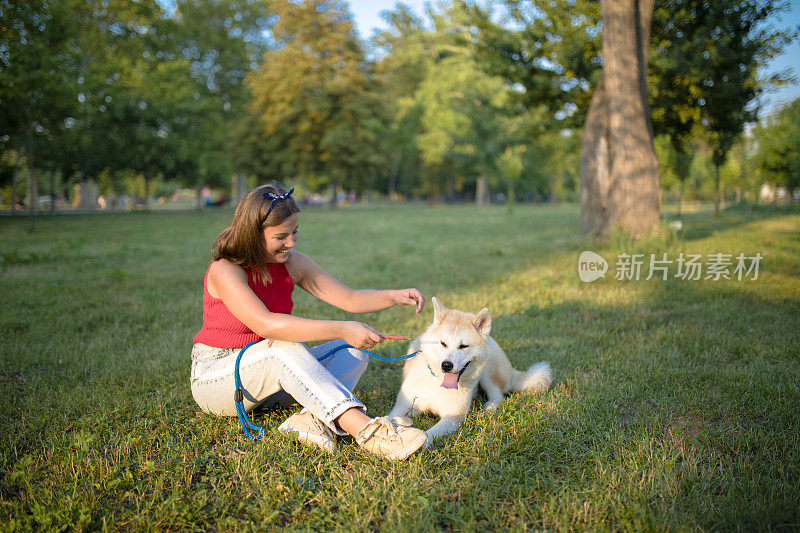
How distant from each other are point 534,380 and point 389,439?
1.53 metres

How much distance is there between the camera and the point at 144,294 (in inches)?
288

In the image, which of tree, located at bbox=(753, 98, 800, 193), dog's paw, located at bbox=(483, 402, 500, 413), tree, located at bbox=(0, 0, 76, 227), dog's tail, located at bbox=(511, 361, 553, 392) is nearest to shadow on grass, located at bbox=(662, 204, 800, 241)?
tree, located at bbox=(753, 98, 800, 193)

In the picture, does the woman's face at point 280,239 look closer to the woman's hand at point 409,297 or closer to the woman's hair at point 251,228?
the woman's hair at point 251,228

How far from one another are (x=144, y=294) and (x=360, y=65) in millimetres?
33564

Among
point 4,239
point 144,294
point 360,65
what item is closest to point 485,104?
point 360,65

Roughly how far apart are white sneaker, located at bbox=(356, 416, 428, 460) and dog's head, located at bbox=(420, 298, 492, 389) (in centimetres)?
45

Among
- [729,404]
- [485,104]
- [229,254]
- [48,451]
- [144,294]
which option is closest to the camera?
[48,451]

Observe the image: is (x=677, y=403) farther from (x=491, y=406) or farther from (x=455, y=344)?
(x=455, y=344)

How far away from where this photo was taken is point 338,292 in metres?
3.80

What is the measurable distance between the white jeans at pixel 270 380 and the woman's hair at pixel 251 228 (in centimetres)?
62

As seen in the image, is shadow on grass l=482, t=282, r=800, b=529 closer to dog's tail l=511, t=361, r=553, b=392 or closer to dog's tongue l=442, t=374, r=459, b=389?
dog's tail l=511, t=361, r=553, b=392

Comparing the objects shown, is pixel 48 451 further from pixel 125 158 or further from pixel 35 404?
pixel 125 158

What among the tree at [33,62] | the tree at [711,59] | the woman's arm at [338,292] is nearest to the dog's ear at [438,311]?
the woman's arm at [338,292]

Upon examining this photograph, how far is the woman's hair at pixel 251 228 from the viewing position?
Answer: 3.10m
